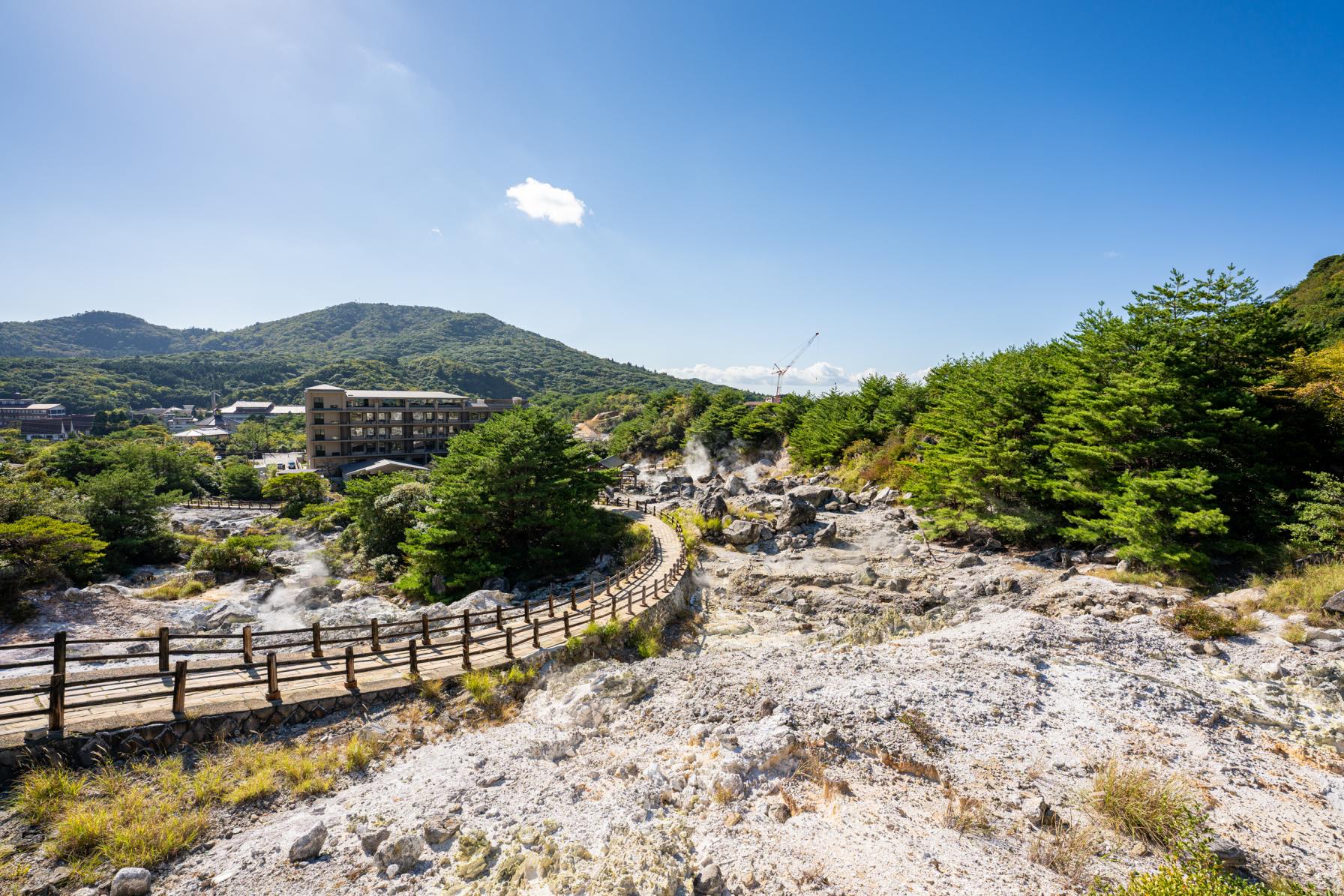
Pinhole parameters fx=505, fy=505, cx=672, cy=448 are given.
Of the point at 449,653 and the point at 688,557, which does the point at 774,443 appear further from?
the point at 449,653

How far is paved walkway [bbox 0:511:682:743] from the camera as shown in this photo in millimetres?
8102

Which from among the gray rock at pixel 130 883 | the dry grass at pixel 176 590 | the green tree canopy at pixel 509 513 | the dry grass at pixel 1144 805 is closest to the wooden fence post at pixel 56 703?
the gray rock at pixel 130 883

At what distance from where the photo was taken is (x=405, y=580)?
2330 cm

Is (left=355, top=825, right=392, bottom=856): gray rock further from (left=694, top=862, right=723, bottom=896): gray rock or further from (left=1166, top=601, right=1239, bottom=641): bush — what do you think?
(left=1166, top=601, right=1239, bottom=641): bush

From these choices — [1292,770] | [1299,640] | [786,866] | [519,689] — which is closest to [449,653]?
[519,689]

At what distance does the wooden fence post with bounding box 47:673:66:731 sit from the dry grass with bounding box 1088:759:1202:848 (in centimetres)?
1560

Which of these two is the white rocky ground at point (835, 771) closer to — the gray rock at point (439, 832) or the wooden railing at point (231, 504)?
the gray rock at point (439, 832)

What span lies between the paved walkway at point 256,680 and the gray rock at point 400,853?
14.9 feet

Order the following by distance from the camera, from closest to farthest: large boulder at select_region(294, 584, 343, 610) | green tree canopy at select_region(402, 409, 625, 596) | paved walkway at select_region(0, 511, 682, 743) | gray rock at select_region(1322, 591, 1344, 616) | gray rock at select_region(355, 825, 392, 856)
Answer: gray rock at select_region(355, 825, 392, 856) < paved walkway at select_region(0, 511, 682, 743) < gray rock at select_region(1322, 591, 1344, 616) < large boulder at select_region(294, 584, 343, 610) < green tree canopy at select_region(402, 409, 625, 596)

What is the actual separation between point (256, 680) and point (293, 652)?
509 centimetres

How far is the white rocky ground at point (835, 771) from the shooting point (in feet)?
21.2

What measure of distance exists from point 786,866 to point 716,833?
104 centimetres

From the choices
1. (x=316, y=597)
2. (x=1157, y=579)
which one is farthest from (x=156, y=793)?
(x=1157, y=579)

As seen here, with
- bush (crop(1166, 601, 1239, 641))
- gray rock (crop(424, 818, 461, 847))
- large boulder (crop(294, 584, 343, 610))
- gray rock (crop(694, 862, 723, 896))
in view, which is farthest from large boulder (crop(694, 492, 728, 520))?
gray rock (crop(694, 862, 723, 896))
